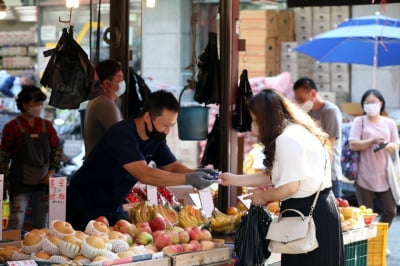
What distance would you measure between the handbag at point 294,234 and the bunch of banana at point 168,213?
2.90 ft

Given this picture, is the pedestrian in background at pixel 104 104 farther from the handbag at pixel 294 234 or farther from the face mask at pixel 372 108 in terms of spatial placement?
the face mask at pixel 372 108

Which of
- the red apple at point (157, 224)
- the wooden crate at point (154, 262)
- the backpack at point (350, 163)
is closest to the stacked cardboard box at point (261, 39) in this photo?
the backpack at point (350, 163)

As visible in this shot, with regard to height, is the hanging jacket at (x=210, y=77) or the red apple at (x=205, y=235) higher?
the hanging jacket at (x=210, y=77)

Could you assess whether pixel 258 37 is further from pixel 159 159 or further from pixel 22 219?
pixel 159 159

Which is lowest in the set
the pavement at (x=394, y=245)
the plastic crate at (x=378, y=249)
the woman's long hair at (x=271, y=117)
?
the pavement at (x=394, y=245)

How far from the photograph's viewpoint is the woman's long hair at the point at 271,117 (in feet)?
18.1

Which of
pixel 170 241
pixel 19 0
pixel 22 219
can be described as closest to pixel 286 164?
pixel 170 241

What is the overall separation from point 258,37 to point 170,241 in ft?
33.7

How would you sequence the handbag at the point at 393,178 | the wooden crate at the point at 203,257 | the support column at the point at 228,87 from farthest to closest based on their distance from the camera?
the handbag at the point at 393,178 < the support column at the point at 228,87 < the wooden crate at the point at 203,257

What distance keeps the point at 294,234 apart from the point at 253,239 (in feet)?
0.90

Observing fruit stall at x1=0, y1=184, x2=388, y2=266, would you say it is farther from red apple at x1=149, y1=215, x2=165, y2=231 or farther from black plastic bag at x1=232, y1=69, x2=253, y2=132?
black plastic bag at x1=232, y1=69, x2=253, y2=132

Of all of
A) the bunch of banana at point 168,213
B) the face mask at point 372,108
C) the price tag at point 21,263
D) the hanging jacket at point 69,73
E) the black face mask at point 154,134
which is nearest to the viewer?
the price tag at point 21,263

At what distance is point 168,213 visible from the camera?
21.0 feet

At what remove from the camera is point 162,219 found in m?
5.92
